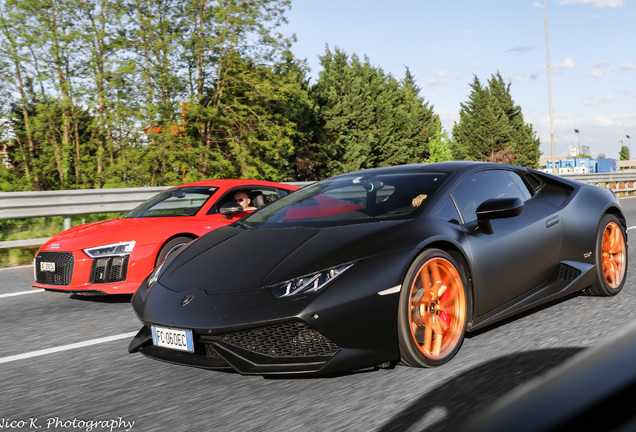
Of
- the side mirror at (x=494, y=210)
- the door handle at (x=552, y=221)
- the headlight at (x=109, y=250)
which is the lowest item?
the headlight at (x=109, y=250)

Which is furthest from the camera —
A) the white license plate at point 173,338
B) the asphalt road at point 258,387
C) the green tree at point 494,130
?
the green tree at point 494,130

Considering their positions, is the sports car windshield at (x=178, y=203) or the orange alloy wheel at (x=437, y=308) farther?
the sports car windshield at (x=178, y=203)

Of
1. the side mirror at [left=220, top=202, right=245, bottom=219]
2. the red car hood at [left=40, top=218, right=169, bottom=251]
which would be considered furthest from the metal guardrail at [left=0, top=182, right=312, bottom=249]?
the side mirror at [left=220, top=202, right=245, bottom=219]

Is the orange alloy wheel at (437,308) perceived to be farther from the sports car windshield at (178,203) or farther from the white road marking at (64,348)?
the sports car windshield at (178,203)

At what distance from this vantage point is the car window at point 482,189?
4.21 metres

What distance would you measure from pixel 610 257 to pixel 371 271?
308cm

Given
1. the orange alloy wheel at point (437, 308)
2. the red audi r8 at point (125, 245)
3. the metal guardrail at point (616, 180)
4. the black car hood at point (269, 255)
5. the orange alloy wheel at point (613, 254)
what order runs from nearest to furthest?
the black car hood at point (269, 255)
the orange alloy wheel at point (437, 308)
the orange alloy wheel at point (613, 254)
the red audi r8 at point (125, 245)
the metal guardrail at point (616, 180)

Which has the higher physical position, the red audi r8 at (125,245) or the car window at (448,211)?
the car window at (448,211)

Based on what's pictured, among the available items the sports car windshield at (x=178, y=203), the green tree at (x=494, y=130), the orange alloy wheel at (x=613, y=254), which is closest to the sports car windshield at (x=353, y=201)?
the orange alloy wheel at (x=613, y=254)

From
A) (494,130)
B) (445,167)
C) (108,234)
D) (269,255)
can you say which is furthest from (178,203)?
(494,130)

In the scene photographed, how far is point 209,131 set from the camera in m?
21.7

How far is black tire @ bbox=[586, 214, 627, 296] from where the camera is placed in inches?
203

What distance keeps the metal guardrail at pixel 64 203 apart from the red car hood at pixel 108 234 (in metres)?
3.49

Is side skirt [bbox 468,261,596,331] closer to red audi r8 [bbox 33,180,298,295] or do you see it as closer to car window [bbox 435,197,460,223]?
car window [bbox 435,197,460,223]
